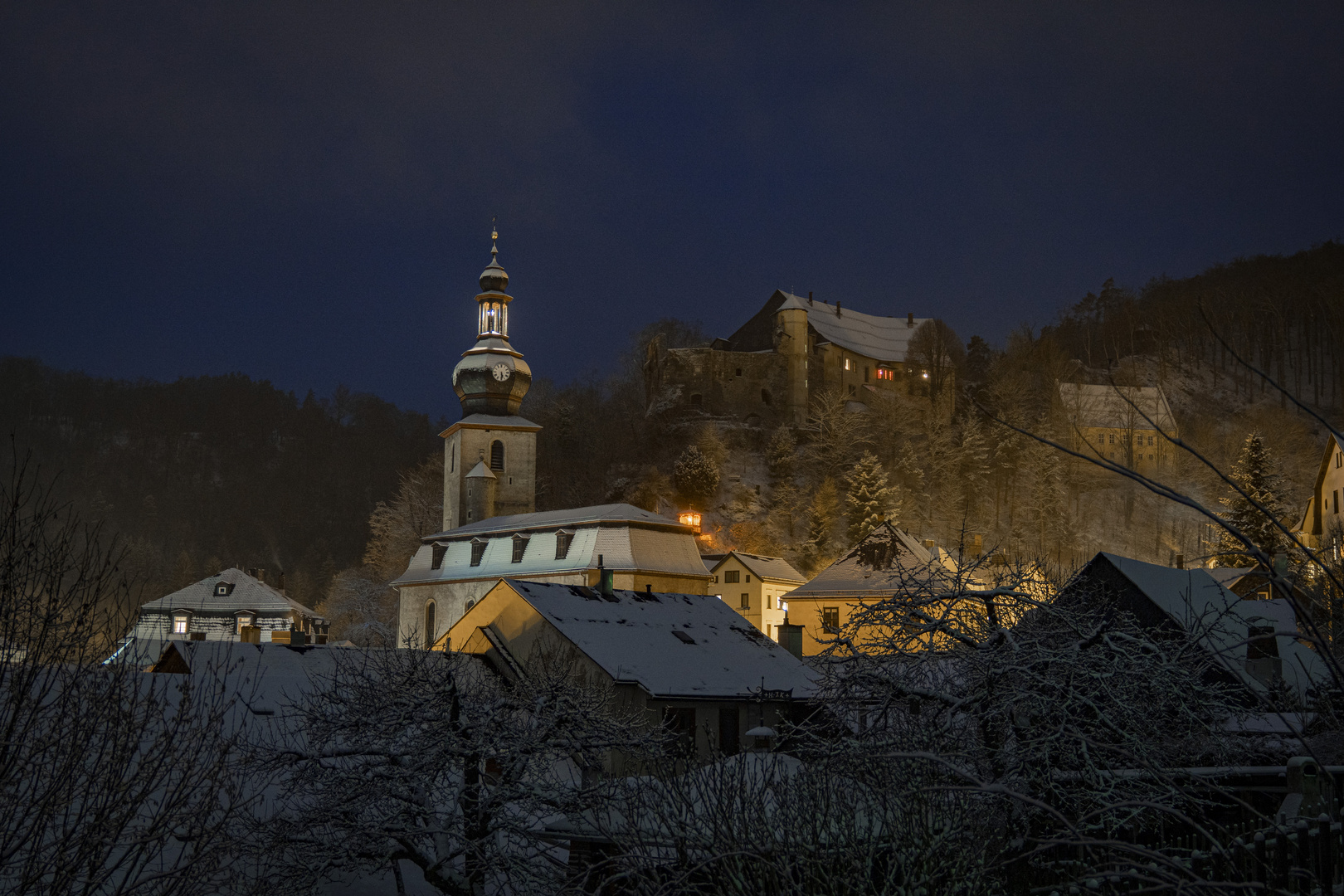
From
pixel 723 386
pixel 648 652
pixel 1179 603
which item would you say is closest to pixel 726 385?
pixel 723 386

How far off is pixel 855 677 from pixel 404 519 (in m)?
63.1

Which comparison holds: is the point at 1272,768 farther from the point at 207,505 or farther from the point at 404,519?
the point at 207,505

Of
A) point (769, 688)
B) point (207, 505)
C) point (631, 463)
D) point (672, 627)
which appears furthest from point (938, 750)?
point (207, 505)

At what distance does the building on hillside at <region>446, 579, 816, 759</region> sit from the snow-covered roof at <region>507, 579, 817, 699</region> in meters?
0.03

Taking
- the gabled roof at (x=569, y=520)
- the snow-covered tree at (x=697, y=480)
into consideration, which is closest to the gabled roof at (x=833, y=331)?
the snow-covered tree at (x=697, y=480)

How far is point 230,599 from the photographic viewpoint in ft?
213

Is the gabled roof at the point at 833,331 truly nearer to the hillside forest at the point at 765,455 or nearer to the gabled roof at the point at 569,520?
the hillside forest at the point at 765,455

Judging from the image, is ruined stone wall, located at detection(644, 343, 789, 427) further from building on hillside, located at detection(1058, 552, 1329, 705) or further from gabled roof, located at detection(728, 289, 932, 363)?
building on hillside, located at detection(1058, 552, 1329, 705)

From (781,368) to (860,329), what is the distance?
14.5 metres

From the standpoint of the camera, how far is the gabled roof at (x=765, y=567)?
195ft

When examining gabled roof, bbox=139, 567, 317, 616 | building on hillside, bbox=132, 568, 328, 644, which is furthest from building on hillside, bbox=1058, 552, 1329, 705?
gabled roof, bbox=139, 567, 317, 616

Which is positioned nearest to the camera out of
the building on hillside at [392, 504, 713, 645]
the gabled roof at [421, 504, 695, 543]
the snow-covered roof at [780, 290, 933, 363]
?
the building on hillside at [392, 504, 713, 645]

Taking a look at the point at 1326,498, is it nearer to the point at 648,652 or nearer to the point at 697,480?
the point at 697,480

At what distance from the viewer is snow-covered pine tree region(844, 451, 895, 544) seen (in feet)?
214
